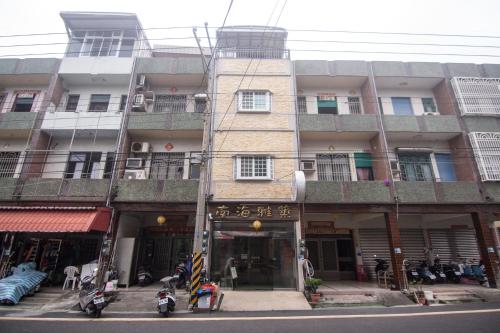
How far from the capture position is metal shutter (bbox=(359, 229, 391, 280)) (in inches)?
551

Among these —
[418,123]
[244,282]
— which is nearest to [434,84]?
[418,123]

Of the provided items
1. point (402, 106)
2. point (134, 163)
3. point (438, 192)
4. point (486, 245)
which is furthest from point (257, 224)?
point (402, 106)

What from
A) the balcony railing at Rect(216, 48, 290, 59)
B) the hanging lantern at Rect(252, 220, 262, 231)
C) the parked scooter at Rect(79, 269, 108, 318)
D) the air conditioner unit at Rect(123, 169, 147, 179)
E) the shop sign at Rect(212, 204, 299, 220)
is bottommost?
the parked scooter at Rect(79, 269, 108, 318)

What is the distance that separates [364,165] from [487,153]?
562 cm

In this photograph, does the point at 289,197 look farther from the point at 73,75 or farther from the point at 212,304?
the point at 73,75

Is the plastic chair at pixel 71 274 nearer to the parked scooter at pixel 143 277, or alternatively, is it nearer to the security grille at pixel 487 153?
the parked scooter at pixel 143 277

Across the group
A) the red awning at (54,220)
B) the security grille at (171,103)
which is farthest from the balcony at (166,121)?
the red awning at (54,220)

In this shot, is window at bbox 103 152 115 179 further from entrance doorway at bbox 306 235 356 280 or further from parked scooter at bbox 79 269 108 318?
entrance doorway at bbox 306 235 356 280

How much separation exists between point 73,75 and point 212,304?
13694 mm

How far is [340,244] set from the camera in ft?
47.7

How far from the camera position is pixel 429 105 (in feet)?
48.6

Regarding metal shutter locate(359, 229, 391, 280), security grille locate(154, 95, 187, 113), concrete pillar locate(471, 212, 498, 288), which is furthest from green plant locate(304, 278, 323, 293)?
security grille locate(154, 95, 187, 113)

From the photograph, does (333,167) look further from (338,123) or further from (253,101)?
(253,101)

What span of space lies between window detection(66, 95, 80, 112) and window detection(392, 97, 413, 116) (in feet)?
59.5
